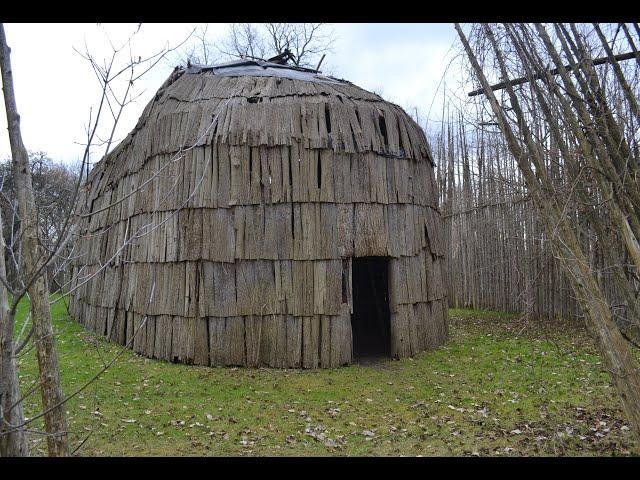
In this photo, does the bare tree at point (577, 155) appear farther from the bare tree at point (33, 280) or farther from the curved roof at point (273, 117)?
the curved roof at point (273, 117)

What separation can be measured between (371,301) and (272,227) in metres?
5.66

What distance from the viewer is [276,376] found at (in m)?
9.04

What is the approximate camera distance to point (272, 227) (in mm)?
9805

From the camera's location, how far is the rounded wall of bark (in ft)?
31.6

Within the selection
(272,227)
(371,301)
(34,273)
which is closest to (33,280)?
(34,273)

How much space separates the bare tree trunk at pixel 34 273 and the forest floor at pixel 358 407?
0.43 metres

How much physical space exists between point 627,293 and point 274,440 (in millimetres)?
4140

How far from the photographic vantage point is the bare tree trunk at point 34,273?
3125 mm

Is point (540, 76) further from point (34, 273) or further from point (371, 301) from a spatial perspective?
point (371, 301)

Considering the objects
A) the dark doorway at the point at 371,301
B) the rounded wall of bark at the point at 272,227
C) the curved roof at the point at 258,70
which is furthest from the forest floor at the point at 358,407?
the curved roof at the point at 258,70

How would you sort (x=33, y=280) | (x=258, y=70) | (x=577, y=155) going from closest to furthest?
1. (x=33, y=280)
2. (x=577, y=155)
3. (x=258, y=70)

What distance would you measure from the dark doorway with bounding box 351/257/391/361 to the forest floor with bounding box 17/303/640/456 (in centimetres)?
270
